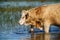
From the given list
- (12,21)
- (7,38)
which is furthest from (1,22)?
(7,38)

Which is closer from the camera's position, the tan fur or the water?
the water

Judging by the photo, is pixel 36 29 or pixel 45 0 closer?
pixel 36 29

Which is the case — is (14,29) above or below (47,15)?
below

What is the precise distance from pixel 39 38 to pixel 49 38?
23cm

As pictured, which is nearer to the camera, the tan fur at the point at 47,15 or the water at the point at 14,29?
the water at the point at 14,29

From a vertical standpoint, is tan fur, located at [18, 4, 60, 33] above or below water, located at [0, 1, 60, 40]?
above

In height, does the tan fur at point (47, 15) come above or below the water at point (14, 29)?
above

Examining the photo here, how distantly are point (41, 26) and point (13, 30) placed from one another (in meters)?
0.92

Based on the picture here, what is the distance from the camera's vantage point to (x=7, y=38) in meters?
7.18

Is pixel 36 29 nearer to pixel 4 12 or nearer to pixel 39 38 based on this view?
pixel 39 38

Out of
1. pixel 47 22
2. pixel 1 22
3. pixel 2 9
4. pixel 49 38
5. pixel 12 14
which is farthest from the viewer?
pixel 2 9

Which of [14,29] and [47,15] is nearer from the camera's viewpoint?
[47,15]

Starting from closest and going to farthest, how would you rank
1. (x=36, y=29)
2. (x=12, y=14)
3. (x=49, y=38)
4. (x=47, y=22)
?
(x=49, y=38), (x=47, y=22), (x=36, y=29), (x=12, y=14)

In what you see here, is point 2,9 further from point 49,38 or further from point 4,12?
point 49,38
